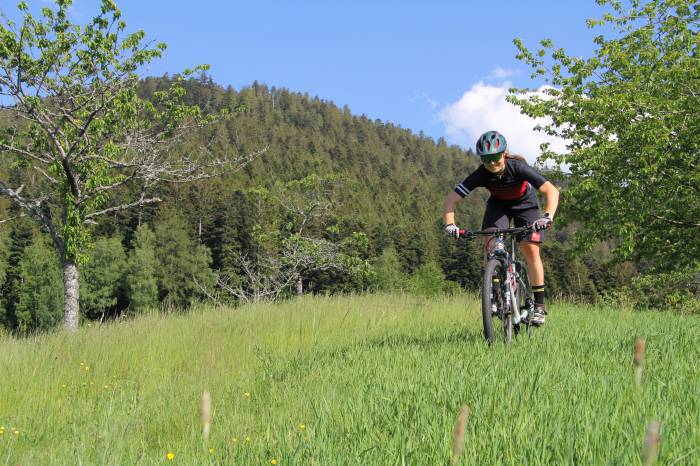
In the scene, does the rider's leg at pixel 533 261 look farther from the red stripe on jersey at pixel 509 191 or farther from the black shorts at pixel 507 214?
the red stripe on jersey at pixel 509 191

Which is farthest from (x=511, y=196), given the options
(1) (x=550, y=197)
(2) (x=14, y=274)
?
(2) (x=14, y=274)

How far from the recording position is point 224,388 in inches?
193

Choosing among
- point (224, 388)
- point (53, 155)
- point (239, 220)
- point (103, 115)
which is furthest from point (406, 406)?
point (239, 220)

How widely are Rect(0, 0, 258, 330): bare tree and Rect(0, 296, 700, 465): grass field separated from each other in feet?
22.4

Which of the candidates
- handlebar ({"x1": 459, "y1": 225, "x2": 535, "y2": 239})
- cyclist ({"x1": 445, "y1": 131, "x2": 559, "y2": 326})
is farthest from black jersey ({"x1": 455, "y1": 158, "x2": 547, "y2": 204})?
handlebar ({"x1": 459, "y1": 225, "x2": 535, "y2": 239})

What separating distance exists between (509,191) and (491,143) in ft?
2.32

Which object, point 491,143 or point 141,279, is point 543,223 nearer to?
point 491,143

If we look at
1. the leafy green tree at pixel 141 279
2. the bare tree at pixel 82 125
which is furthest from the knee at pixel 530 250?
the leafy green tree at pixel 141 279

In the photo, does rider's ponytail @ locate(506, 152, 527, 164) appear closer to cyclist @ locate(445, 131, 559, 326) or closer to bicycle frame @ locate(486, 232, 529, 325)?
cyclist @ locate(445, 131, 559, 326)

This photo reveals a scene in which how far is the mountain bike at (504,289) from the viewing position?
16.9ft

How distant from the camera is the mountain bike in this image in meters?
5.14

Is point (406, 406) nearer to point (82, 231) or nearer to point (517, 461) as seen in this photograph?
point (517, 461)

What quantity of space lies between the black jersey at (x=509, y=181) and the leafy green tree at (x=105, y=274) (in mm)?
67956

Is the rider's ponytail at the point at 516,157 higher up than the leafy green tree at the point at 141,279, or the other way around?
the rider's ponytail at the point at 516,157
